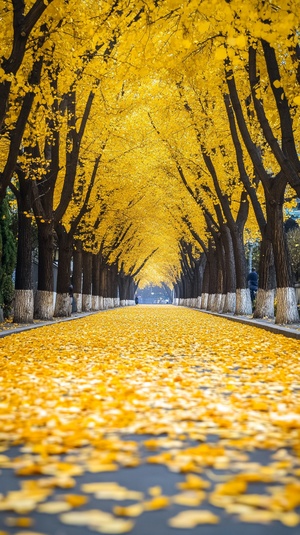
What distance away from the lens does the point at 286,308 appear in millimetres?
19562

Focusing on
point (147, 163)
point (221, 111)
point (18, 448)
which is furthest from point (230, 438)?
point (147, 163)

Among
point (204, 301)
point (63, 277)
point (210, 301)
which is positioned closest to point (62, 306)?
point (63, 277)

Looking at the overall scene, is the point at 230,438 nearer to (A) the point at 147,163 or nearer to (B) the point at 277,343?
(B) the point at 277,343

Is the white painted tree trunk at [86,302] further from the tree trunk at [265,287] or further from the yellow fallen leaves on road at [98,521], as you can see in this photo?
the yellow fallen leaves on road at [98,521]

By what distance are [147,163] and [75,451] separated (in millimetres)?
31150

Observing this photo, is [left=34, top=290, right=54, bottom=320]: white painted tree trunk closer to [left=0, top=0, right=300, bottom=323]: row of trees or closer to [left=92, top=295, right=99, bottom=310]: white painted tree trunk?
A: [left=0, top=0, right=300, bottom=323]: row of trees

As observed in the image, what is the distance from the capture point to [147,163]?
1388 inches

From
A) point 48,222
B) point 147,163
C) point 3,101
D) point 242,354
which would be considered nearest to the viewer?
point 242,354

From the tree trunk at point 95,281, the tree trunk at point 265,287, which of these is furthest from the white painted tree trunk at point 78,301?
the tree trunk at point 265,287

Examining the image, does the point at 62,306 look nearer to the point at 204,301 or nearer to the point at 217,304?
the point at 217,304

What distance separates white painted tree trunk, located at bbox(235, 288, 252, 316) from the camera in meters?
28.1

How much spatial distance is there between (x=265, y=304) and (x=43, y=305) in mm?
7271

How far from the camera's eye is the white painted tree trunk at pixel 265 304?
79.2 feet

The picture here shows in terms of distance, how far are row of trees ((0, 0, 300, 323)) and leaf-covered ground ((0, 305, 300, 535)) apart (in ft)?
19.4
